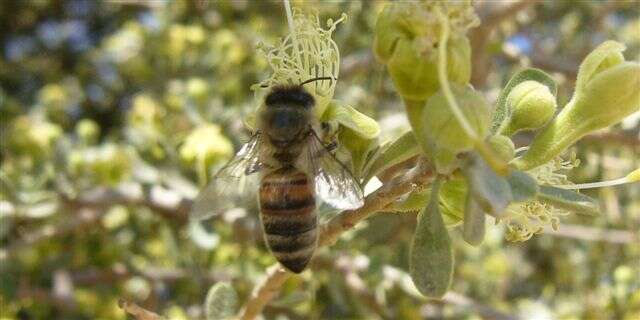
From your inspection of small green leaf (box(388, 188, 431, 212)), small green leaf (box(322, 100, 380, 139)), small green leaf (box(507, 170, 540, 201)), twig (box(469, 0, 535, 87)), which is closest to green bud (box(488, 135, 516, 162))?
small green leaf (box(507, 170, 540, 201))

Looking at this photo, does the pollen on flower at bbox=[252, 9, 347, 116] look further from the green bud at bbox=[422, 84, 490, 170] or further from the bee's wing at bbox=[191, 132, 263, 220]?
the green bud at bbox=[422, 84, 490, 170]

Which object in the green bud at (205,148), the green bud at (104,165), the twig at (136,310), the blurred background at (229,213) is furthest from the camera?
the green bud at (104,165)

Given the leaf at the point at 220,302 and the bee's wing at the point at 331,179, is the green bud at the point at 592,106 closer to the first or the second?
the bee's wing at the point at 331,179

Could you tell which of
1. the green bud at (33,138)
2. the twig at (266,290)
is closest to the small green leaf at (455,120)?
the twig at (266,290)

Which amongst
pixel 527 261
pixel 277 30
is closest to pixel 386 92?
pixel 277 30

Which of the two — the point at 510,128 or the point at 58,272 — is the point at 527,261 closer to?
the point at 58,272

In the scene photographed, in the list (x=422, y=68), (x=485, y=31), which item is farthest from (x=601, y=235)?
(x=422, y=68)
